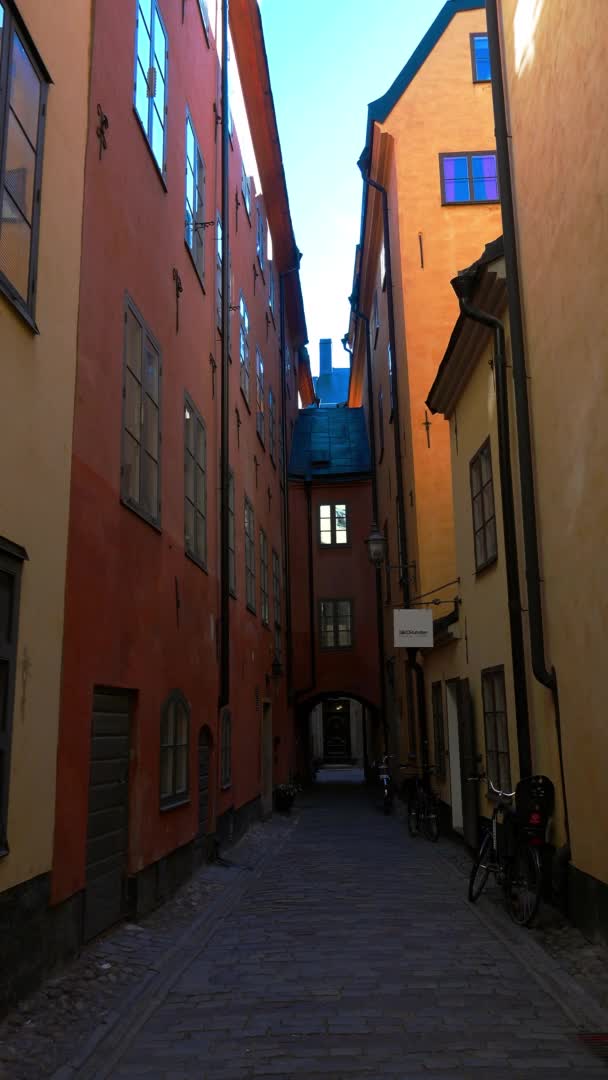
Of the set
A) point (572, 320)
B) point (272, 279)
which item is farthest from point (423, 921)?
point (272, 279)

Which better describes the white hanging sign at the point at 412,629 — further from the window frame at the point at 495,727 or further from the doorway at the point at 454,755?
the window frame at the point at 495,727

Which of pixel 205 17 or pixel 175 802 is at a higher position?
pixel 205 17

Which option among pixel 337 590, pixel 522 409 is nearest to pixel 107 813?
pixel 522 409

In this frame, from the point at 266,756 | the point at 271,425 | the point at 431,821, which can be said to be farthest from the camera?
the point at 271,425

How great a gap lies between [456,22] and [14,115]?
16383 millimetres

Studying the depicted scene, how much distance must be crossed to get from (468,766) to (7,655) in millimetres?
7309

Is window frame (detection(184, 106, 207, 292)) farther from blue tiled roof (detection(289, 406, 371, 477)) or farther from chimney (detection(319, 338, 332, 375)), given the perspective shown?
chimney (detection(319, 338, 332, 375))

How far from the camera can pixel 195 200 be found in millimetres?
12047

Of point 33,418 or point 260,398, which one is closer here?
point 33,418

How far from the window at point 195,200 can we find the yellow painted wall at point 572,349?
14.6ft

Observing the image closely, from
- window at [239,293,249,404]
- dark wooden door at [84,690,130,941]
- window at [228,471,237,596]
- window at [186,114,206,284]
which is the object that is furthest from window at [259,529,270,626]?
dark wooden door at [84,690,130,941]

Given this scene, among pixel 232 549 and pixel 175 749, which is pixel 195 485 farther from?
pixel 175 749

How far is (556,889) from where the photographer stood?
24.5 ft

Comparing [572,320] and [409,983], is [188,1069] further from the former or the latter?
[572,320]
